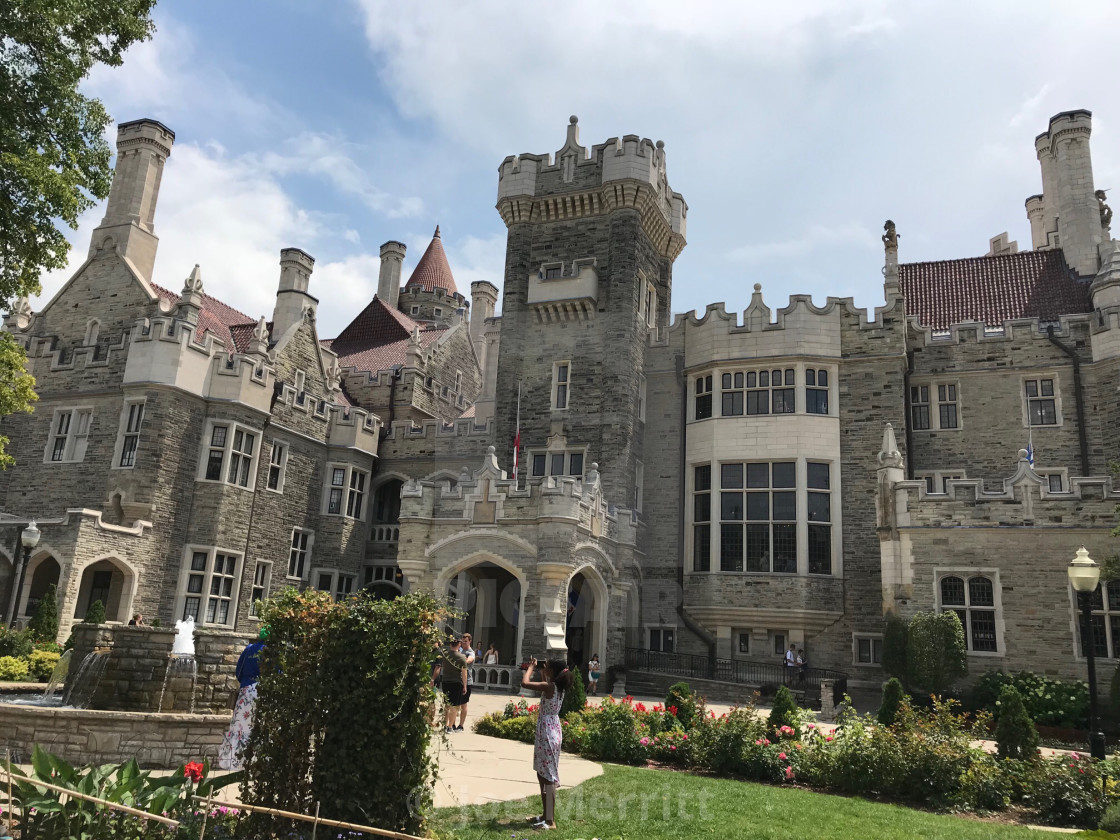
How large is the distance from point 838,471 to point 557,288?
10841 mm

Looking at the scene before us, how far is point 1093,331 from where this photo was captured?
25.5 meters

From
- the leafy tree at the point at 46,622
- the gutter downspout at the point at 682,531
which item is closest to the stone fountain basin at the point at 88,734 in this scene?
the leafy tree at the point at 46,622

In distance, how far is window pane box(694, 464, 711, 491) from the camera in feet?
91.0

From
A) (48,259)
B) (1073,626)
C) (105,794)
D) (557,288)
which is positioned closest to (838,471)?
(1073,626)

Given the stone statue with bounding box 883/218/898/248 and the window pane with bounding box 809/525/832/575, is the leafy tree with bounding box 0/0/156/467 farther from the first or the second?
the stone statue with bounding box 883/218/898/248

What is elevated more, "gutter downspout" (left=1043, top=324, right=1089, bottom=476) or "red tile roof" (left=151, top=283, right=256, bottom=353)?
"red tile roof" (left=151, top=283, right=256, bottom=353)

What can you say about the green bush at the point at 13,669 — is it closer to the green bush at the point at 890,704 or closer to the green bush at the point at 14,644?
the green bush at the point at 14,644

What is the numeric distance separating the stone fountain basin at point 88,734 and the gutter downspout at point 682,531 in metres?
17.6

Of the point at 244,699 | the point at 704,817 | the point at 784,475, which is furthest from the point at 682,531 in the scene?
the point at 244,699

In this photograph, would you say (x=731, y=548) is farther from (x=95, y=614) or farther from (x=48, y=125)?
(x=48, y=125)

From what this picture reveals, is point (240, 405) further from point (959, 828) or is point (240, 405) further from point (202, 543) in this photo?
point (959, 828)

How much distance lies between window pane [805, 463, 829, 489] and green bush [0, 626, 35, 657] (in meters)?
20.8

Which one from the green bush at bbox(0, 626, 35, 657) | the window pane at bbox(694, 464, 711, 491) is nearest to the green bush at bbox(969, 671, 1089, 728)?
the window pane at bbox(694, 464, 711, 491)

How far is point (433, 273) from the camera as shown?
5231cm
